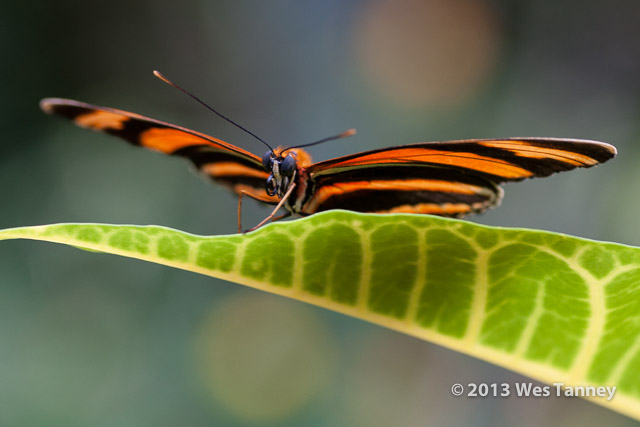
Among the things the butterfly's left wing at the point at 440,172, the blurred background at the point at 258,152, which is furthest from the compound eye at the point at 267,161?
the blurred background at the point at 258,152

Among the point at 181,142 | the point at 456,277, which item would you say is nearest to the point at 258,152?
the point at 181,142

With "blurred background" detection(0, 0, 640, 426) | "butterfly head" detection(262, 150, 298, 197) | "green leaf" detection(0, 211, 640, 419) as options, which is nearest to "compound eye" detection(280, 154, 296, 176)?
"butterfly head" detection(262, 150, 298, 197)

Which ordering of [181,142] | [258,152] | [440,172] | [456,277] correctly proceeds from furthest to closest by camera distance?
[258,152] → [181,142] → [440,172] → [456,277]

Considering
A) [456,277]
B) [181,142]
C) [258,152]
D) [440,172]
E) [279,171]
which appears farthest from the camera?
[258,152]

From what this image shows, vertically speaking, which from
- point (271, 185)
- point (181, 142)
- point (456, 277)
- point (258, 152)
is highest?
point (258, 152)

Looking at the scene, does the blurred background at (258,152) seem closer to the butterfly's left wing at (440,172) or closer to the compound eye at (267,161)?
the butterfly's left wing at (440,172)

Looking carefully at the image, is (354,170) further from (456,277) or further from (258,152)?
(258,152)

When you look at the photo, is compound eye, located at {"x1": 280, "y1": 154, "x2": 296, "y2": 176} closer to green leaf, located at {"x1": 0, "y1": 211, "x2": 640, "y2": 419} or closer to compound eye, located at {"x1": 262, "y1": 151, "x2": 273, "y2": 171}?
compound eye, located at {"x1": 262, "y1": 151, "x2": 273, "y2": 171}
